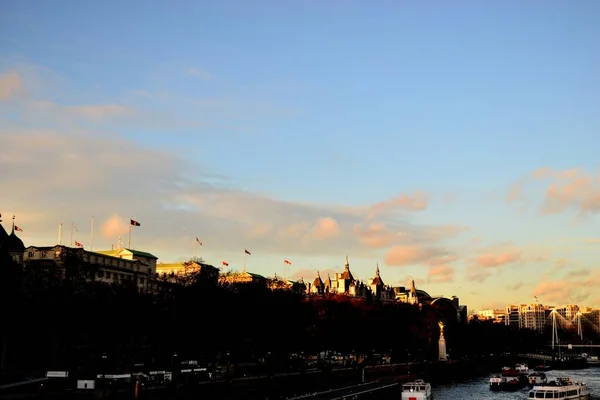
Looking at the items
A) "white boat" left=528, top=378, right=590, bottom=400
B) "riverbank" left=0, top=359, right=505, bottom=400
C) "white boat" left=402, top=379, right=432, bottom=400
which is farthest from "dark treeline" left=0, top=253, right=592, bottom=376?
"white boat" left=528, top=378, right=590, bottom=400

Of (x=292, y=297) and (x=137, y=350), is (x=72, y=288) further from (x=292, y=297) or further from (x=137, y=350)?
(x=292, y=297)

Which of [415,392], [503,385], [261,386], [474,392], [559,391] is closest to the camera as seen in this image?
[415,392]

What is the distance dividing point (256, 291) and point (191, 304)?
30372mm

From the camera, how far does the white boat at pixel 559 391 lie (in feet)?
361

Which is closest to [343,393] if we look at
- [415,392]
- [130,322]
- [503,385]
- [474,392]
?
[415,392]

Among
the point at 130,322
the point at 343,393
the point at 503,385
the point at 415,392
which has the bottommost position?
the point at 503,385

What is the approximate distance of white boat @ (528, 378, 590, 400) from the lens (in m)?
110

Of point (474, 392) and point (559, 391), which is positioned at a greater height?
point (559, 391)

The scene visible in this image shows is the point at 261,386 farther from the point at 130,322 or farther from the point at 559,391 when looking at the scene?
the point at 559,391

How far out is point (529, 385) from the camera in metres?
163

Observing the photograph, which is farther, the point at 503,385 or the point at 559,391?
the point at 503,385

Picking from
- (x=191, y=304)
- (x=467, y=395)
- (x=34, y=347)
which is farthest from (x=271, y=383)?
(x=467, y=395)

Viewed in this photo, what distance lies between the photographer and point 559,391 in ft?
364

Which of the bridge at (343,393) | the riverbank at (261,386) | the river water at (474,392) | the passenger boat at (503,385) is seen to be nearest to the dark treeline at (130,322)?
the riverbank at (261,386)
